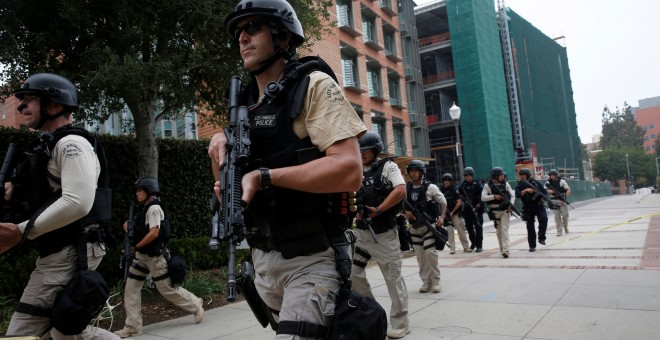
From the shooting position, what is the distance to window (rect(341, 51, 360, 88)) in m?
24.1

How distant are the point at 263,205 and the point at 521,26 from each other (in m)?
42.8

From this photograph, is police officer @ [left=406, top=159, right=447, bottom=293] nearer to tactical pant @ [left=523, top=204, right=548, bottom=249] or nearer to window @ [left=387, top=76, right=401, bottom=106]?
tactical pant @ [left=523, top=204, right=548, bottom=249]

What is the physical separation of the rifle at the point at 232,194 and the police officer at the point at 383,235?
2910 millimetres

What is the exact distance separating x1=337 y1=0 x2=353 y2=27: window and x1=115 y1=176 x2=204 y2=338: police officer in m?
19.6

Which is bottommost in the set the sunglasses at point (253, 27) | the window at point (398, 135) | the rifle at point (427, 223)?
the rifle at point (427, 223)

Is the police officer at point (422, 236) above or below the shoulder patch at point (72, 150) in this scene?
below

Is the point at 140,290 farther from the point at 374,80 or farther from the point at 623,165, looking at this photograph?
the point at 623,165

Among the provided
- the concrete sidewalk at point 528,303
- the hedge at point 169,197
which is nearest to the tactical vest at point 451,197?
the concrete sidewalk at point 528,303

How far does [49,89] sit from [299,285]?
2224 mm

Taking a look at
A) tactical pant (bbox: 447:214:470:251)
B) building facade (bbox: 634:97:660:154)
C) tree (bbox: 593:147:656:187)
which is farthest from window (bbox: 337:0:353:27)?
building facade (bbox: 634:97:660:154)

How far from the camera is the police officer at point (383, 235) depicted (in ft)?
15.3

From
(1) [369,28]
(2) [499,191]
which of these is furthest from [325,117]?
(1) [369,28]

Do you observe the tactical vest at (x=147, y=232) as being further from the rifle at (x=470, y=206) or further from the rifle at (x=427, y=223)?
the rifle at (x=470, y=206)

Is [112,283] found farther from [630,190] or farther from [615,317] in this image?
[630,190]
